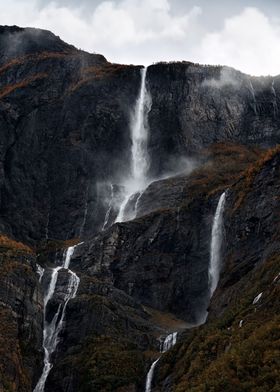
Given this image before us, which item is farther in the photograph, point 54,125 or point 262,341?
point 54,125

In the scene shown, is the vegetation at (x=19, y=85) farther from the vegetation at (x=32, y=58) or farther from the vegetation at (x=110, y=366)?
the vegetation at (x=110, y=366)

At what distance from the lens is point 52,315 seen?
189 feet

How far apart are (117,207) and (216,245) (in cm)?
2088

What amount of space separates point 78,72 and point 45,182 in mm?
23204

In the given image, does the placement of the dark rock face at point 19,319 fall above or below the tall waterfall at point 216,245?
below

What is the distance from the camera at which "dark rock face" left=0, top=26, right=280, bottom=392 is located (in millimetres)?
50906

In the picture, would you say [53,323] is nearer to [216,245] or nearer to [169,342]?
[169,342]

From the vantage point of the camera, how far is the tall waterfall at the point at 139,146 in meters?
89.1

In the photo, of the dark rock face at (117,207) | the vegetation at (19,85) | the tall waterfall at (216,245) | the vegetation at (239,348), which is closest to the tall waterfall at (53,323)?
the dark rock face at (117,207)

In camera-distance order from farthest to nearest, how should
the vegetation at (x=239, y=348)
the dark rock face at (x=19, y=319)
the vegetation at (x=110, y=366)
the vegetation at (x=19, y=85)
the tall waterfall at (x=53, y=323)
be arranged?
1. the vegetation at (x=19, y=85)
2. the tall waterfall at (x=53, y=323)
3. the vegetation at (x=110, y=366)
4. the dark rock face at (x=19, y=319)
5. the vegetation at (x=239, y=348)

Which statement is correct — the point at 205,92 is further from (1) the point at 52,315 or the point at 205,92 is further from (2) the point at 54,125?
(1) the point at 52,315

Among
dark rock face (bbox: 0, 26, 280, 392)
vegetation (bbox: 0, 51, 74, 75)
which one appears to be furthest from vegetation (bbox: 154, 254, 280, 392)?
vegetation (bbox: 0, 51, 74, 75)

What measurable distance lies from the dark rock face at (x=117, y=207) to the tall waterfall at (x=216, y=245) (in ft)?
2.74

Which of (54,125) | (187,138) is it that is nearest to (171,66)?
(187,138)
